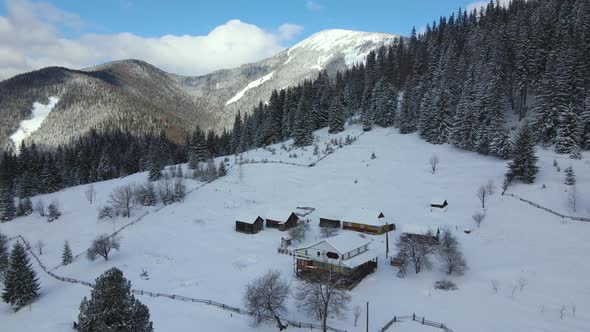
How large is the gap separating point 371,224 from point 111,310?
32.3 m

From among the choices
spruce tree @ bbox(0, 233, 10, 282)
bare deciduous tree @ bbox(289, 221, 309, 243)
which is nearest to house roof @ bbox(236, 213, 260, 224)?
bare deciduous tree @ bbox(289, 221, 309, 243)

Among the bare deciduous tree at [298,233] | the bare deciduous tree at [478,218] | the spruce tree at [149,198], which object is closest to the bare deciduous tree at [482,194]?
the bare deciduous tree at [478,218]

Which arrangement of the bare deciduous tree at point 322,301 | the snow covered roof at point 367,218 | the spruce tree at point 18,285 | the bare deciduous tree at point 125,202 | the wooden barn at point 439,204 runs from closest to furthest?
the bare deciduous tree at point 322,301
the spruce tree at point 18,285
the snow covered roof at point 367,218
the wooden barn at point 439,204
the bare deciduous tree at point 125,202

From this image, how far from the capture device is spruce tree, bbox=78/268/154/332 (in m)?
21.7

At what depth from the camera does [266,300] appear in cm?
2823

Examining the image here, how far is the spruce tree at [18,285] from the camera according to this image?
39781 millimetres

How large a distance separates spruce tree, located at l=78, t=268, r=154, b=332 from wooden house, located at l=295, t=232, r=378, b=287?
709 inches

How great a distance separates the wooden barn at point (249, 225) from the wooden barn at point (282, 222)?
162 centimetres

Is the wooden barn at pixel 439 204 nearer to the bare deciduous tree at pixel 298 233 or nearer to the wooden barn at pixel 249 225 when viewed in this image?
the bare deciduous tree at pixel 298 233

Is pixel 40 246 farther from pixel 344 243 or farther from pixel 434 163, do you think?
pixel 434 163

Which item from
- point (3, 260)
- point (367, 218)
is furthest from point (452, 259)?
point (3, 260)

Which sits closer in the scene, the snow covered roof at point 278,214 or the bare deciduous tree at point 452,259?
the bare deciduous tree at point 452,259

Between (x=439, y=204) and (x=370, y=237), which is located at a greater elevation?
(x=439, y=204)

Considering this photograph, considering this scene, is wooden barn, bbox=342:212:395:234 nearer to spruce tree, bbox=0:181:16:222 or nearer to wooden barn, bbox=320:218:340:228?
wooden barn, bbox=320:218:340:228
